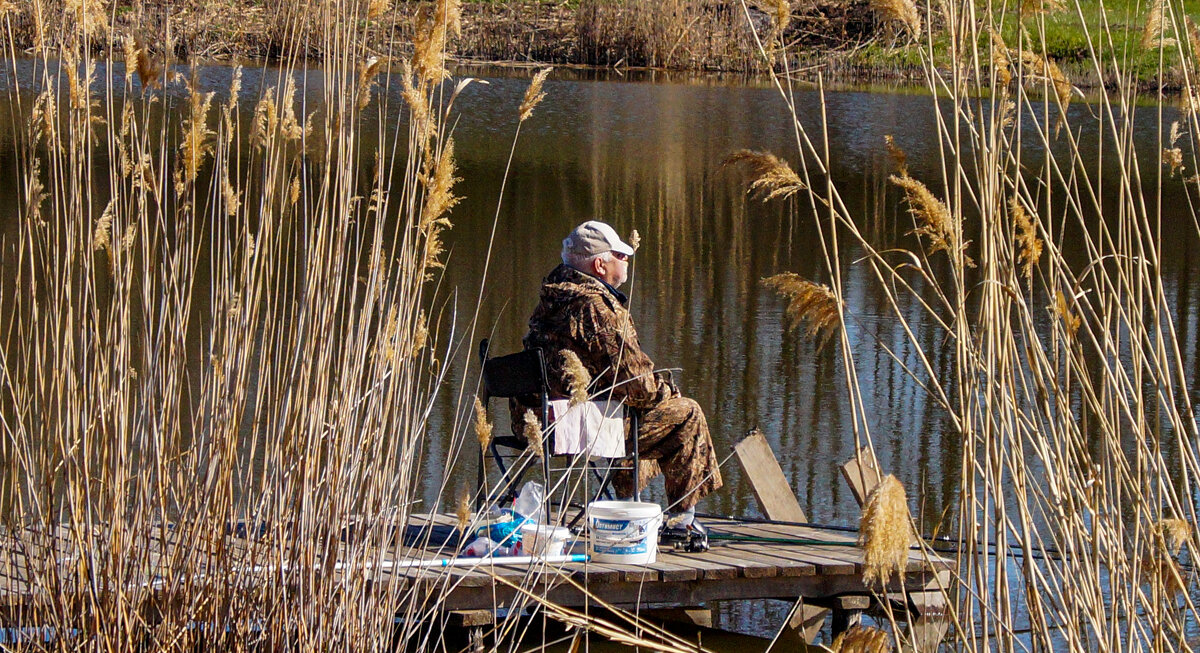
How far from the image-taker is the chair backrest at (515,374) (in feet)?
12.2

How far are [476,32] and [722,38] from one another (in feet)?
12.2

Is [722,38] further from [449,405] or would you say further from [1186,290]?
[449,405]

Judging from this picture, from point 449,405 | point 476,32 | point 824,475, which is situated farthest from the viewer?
point 476,32

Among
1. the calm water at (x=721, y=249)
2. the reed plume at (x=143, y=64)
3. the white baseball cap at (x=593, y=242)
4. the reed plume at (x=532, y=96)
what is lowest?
the calm water at (x=721, y=249)

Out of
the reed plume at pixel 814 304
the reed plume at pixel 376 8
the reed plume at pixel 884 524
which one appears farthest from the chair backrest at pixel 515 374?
the reed plume at pixel 884 524

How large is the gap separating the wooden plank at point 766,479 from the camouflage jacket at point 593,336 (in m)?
0.30

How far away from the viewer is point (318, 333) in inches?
86.7

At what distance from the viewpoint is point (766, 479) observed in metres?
4.16

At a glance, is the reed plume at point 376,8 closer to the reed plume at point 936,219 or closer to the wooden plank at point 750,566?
the reed plume at point 936,219

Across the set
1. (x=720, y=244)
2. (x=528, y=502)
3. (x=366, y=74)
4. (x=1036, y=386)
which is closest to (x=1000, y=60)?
(x=1036, y=386)

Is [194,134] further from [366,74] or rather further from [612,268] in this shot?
[612,268]

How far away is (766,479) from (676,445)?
36 centimetres

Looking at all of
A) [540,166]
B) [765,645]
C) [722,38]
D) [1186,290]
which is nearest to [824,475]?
[765,645]

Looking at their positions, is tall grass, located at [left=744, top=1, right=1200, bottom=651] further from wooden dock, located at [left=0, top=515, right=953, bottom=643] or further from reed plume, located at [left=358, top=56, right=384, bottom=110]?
wooden dock, located at [left=0, top=515, right=953, bottom=643]
